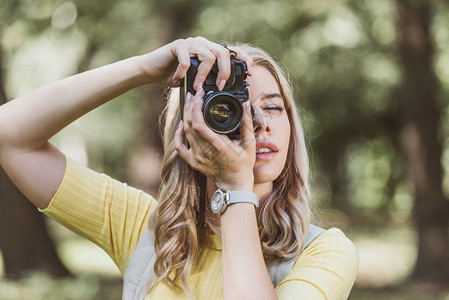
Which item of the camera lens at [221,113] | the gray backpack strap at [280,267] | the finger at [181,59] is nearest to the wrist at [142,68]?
the finger at [181,59]

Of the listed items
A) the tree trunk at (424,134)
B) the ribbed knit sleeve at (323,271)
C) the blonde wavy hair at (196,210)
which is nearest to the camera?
the ribbed knit sleeve at (323,271)

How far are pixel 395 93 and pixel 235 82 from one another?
38.4ft

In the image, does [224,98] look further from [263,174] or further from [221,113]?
[263,174]

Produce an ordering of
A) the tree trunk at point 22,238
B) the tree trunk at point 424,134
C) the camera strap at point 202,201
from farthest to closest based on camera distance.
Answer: the tree trunk at point 424,134, the tree trunk at point 22,238, the camera strap at point 202,201

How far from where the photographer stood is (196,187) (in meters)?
2.35

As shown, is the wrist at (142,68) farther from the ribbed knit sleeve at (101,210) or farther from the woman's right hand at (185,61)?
the ribbed knit sleeve at (101,210)

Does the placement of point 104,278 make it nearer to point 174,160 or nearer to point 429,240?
point 429,240

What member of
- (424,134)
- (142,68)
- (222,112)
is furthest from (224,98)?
(424,134)

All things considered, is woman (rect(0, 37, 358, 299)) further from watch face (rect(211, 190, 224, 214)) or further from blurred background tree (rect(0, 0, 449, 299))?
blurred background tree (rect(0, 0, 449, 299))

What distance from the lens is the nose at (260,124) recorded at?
2.20 m

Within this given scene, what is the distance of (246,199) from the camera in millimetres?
1947

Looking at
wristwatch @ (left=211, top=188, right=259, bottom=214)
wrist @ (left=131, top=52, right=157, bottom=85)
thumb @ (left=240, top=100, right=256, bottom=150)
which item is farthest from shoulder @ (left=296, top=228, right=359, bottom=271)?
wrist @ (left=131, top=52, right=157, bottom=85)

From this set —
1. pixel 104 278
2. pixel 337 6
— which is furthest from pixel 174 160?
pixel 337 6

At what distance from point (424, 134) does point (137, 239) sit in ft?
20.7
